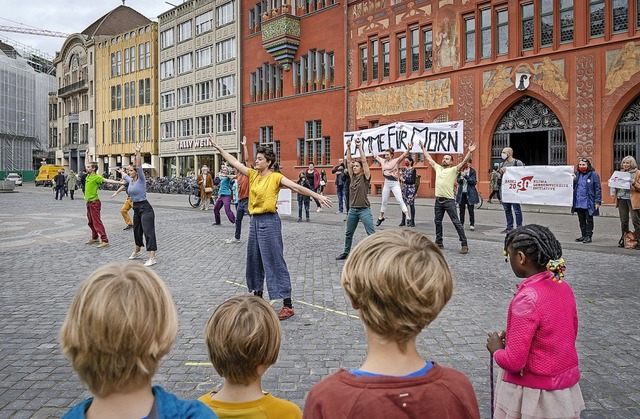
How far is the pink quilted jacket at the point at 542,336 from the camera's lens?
8.36 feet

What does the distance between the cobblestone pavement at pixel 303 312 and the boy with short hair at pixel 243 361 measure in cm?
179

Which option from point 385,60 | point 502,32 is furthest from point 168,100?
point 502,32

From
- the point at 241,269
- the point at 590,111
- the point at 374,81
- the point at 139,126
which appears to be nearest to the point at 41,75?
the point at 139,126

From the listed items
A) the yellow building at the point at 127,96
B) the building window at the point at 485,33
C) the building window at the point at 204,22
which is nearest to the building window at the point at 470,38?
the building window at the point at 485,33

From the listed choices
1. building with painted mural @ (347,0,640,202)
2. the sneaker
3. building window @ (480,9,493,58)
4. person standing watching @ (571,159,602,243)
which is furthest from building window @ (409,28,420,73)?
the sneaker

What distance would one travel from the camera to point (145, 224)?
9828 mm

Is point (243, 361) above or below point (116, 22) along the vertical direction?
below

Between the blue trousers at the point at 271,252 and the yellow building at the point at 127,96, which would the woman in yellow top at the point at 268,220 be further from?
the yellow building at the point at 127,96

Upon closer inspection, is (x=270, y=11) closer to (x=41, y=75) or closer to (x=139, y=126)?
(x=139, y=126)

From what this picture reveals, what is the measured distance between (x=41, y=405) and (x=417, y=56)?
27782 millimetres

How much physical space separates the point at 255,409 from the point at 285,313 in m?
4.08

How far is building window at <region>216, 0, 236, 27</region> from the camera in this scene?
44.1 metres

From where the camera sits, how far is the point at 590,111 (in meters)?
22.2

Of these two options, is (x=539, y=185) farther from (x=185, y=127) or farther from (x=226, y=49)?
(x=185, y=127)
